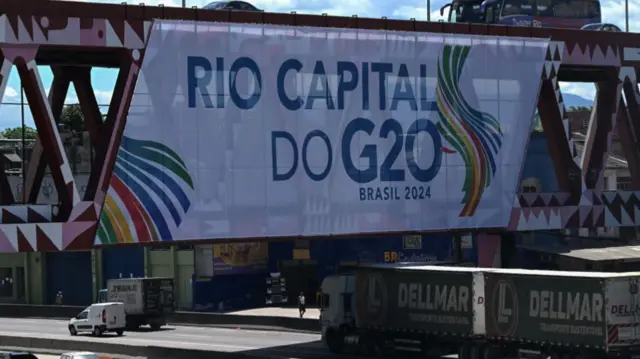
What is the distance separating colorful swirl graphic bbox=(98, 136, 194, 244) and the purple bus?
34.1 metres

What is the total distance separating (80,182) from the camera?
78.1 m

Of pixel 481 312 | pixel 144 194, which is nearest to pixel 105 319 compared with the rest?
pixel 481 312

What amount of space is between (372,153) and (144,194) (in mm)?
8868

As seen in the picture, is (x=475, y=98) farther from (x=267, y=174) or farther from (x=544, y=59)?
(x=267, y=174)

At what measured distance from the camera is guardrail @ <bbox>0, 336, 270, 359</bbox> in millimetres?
43750

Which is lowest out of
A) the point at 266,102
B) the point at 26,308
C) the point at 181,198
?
the point at 26,308

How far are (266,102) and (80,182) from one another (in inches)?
1562

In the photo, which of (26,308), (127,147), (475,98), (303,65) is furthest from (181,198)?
(26,308)

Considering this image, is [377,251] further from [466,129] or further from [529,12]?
[466,129]

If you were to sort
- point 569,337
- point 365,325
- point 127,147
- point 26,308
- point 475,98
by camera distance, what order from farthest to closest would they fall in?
point 26,308 < point 365,325 < point 475,98 < point 569,337 < point 127,147

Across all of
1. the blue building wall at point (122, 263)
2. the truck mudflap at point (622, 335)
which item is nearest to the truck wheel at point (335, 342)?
the truck mudflap at point (622, 335)

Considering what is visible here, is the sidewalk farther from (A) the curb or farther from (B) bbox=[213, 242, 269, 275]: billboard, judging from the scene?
(A) the curb

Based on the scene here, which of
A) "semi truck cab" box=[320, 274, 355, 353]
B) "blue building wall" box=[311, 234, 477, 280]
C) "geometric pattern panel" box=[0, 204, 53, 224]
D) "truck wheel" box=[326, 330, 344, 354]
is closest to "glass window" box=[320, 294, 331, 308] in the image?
"semi truck cab" box=[320, 274, 355, 353]

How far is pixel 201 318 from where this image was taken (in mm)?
74000
